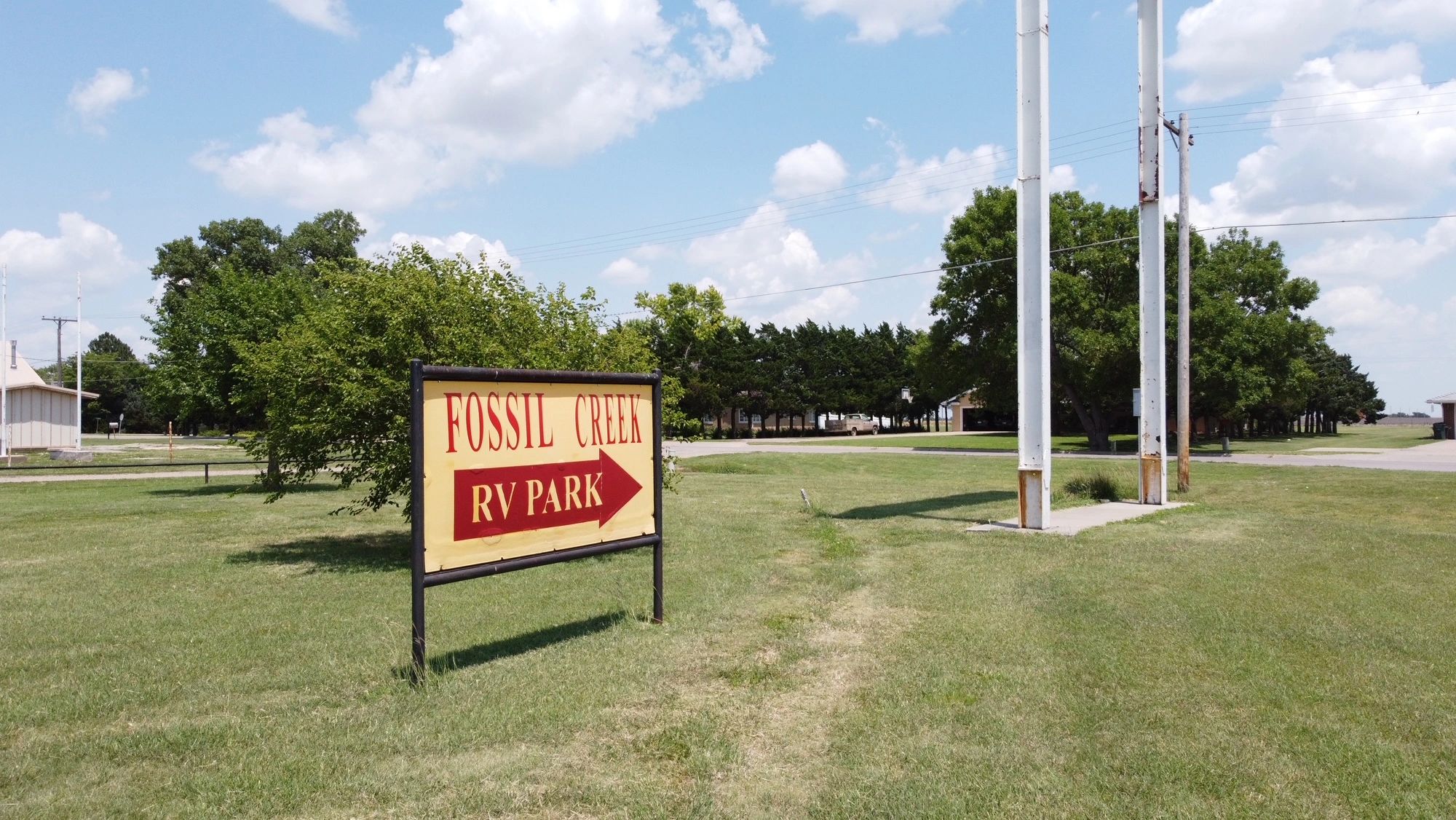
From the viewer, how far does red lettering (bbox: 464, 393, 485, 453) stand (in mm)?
6289

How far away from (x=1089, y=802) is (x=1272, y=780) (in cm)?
87

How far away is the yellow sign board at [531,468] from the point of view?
6137 millimetres

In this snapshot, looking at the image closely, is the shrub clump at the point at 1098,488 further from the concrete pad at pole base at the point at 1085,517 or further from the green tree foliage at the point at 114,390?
the green tree foliage at the point at 114,390

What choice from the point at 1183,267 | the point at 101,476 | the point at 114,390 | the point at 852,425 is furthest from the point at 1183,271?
the point at 114,390

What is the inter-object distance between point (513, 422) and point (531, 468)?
0.36 m

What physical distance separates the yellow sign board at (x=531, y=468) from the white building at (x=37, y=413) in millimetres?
46793

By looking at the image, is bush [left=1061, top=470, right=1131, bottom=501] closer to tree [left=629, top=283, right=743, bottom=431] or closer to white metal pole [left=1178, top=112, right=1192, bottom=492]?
white metal pole [left=1178, top=112, right=1192, bottom=492]

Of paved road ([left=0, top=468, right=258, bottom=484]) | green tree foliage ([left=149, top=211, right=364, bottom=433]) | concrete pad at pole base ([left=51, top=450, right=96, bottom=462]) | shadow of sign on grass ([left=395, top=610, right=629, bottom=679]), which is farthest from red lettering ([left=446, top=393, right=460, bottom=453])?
concrete pad at pole base ([left=51, top=450, right=96, bottom=462])

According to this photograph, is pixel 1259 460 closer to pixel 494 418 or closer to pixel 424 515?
pixel 494 418

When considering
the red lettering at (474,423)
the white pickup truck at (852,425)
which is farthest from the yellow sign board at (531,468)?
the white pickup truck at (852,425)

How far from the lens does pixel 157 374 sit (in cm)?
2220

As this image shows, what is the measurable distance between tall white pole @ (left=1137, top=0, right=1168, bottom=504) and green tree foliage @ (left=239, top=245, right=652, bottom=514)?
8.71 metres

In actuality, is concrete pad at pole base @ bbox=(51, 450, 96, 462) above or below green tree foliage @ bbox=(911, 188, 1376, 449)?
below

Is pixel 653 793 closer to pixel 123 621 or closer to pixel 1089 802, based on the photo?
pixel 1089 802
